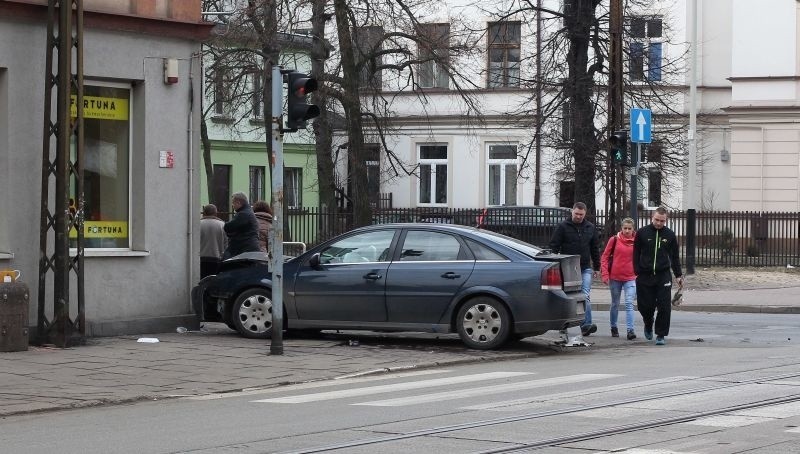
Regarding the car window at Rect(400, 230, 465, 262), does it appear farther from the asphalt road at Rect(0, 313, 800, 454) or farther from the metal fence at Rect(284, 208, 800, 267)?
the metal fence at Rect(284, 208, 800, 267)

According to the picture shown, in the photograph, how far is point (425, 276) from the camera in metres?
16.2

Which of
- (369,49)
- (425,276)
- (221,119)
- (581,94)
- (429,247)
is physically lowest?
(425,276)

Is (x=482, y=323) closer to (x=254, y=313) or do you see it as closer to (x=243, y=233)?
(x=254, y=313)

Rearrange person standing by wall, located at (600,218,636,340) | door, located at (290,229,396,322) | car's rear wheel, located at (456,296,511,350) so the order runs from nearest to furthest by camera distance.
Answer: car's rear wheel, located at (456,296,511,350) < door, located at (290,229,396,322) < person standing by wall, located at (600,218,636,340)

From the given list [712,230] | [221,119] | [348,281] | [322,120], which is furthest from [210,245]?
[221,119]

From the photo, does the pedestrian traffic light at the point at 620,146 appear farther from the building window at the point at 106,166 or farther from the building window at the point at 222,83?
the building window at the point at 222,83

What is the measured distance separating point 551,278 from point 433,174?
37.3 m

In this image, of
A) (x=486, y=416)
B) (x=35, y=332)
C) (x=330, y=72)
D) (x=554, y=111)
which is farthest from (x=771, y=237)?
(x=486, y=416)

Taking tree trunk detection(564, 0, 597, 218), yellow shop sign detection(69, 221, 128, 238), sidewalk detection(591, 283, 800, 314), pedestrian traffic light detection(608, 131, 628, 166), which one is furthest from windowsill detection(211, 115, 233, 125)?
yellow shop sign detection(69, 221, 128, 238)

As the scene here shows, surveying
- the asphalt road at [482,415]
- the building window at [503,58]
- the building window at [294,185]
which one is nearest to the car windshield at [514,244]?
the asphalt road at [482,415]

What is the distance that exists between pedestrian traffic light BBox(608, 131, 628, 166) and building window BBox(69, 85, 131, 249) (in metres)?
9.33

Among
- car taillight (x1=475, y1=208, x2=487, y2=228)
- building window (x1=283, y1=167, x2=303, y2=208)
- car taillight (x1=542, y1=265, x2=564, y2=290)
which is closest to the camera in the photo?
car taillight (x1=542, y1=265, x2=564, y2=290)

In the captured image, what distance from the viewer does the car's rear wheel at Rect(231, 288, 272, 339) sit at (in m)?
17.2

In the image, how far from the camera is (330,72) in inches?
1371
